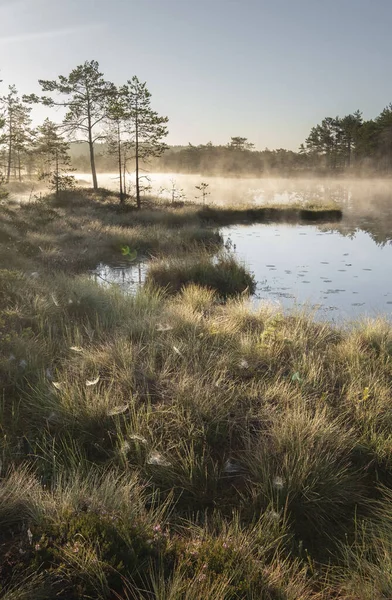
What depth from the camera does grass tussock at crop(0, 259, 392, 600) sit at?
2.40 metres

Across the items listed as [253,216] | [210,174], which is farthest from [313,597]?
[210,174]

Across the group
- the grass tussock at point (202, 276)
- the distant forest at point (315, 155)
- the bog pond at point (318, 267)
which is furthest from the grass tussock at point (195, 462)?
the distant forest at point (315, 155)

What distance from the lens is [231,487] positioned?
3.46m

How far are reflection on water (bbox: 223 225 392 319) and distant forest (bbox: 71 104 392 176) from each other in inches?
1294

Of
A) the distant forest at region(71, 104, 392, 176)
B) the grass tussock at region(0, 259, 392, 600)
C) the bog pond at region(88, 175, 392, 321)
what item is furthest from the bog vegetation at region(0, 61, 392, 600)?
the distant forest at region(71, 104, 392, 176)

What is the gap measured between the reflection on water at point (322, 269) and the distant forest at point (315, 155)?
32862 millimetres

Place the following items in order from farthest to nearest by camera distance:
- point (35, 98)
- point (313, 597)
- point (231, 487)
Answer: point (35, 98)
point (231, 487)
point (313, 597)

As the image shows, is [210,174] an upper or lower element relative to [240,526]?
upper

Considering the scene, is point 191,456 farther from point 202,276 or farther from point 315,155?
point 315,155

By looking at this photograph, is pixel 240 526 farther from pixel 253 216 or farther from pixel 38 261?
pixel 253 216

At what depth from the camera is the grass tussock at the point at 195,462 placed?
7.86ft

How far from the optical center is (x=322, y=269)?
13.3 m

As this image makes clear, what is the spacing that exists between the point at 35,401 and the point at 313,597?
10.2ft

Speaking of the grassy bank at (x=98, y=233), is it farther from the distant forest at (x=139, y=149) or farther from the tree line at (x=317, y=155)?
the tree line at (x=317, y=155)
